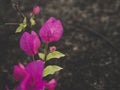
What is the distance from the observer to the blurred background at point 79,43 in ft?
6.06

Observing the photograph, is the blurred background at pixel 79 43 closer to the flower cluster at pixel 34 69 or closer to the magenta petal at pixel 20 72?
the flower cluster at pixel 34 69

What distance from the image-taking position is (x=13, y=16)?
99.0 inches

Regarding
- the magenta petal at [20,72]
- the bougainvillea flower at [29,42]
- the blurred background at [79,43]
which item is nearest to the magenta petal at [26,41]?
the bougainvillea flower at [29,42]

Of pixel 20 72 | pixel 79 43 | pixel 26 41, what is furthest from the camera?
pixel 79 43

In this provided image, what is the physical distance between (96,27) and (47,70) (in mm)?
1537

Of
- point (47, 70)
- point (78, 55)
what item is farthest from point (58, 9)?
point (47, 70)

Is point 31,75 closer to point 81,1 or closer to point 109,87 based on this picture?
point 109,87

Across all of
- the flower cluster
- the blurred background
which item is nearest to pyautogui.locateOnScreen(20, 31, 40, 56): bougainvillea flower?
the flower cluster

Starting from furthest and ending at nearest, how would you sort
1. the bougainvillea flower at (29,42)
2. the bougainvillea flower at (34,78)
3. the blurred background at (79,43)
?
1. the blurred background at (79,43)
2. the bougainvillea flower at (29,42)
3. the bougainvillea flower at (34,78)

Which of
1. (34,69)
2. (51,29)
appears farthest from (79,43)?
(34,69)

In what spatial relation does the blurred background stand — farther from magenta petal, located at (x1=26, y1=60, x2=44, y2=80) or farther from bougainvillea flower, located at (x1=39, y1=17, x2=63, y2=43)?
magenta petal, located at (x1=26, y1=60, x2=44, y2=80)

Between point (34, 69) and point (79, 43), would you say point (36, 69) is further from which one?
point (79, 43)

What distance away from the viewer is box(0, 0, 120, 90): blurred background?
1.85 meters

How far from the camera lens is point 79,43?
2.42 metres
